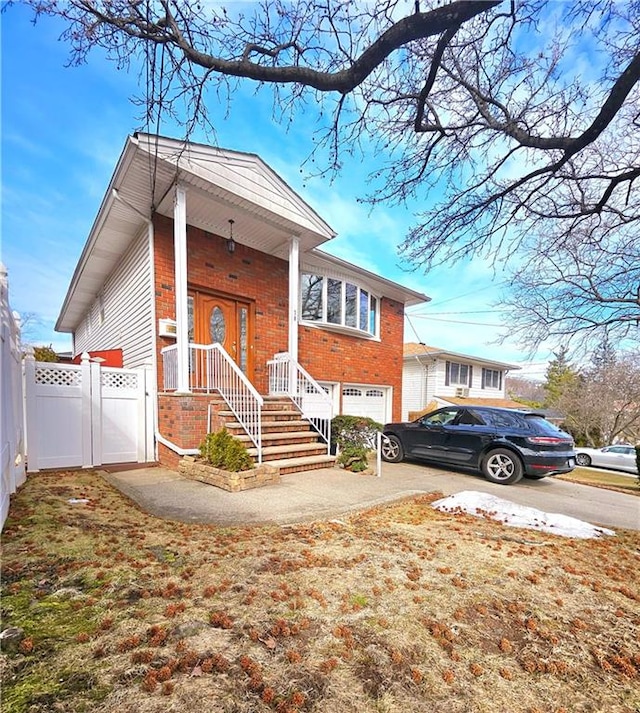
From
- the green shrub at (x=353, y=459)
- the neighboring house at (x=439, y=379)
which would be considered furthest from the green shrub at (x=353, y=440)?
the neighboring house at (x=439, y=379)

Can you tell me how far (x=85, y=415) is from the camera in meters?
6.39

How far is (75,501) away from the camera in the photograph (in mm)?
4207

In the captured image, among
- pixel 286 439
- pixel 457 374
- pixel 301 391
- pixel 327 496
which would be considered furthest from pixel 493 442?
pixel 457 374

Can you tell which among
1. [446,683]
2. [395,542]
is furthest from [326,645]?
[395,542]

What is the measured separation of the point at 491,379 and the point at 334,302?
18.4 meters

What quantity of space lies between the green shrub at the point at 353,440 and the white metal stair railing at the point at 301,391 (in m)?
0.20

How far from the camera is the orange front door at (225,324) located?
802 centimetres

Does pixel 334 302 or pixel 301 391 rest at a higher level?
pixel 334 302

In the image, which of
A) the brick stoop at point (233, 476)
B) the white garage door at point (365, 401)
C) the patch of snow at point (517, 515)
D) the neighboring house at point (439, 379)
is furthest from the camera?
the neighboring house at point (439, 379)

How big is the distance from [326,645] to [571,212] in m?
6.97

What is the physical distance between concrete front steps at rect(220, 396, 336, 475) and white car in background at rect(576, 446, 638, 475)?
1524 centimetres

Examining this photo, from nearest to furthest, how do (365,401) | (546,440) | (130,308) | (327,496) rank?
1. (327,496)
2. (546,440)
3. (130,308)
4. (365,401)

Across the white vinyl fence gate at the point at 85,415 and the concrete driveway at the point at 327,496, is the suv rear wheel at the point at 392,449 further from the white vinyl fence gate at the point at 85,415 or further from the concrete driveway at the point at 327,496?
the white vinyl fence gate at the point at 85,415

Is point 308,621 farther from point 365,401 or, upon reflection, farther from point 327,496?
point 365,401
